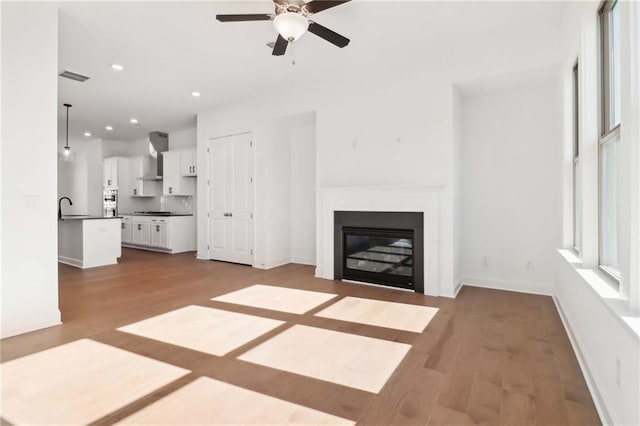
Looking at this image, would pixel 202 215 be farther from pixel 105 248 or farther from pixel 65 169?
pixel 65 169

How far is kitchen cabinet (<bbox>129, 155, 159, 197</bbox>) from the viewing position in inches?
325

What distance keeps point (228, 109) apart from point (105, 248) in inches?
136

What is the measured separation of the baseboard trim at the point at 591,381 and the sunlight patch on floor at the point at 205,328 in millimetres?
2234

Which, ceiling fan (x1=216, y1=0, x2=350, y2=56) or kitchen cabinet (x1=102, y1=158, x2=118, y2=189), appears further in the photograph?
kitchen cabinet (x1=102, y1=158, x2=118, y2=189)

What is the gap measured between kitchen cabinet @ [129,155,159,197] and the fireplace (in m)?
6.06

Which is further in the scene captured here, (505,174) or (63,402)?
(505,174)

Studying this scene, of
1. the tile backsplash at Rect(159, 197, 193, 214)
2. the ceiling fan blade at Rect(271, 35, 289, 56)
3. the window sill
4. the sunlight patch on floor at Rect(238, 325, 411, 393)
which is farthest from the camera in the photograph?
the tile backsplash at Rect(159, 197, 193, 214)

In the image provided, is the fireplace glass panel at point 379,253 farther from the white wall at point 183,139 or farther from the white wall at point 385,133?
the white wall at point 183,139

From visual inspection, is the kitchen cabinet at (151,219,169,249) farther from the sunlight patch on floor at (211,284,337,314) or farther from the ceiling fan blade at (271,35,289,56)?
the ceiling fan blade at (271,35,289,56)

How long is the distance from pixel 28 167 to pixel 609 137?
4.53 metres

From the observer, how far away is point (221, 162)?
20.1 ft

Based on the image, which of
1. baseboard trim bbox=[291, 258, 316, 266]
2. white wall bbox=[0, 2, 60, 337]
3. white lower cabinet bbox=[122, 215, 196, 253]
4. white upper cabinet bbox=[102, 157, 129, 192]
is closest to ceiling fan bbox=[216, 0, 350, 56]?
white wall bbox=[0, 2, 60, 337]

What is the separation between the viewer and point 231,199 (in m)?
5.97

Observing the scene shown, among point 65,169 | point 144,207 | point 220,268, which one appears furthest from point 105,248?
point 65,169
